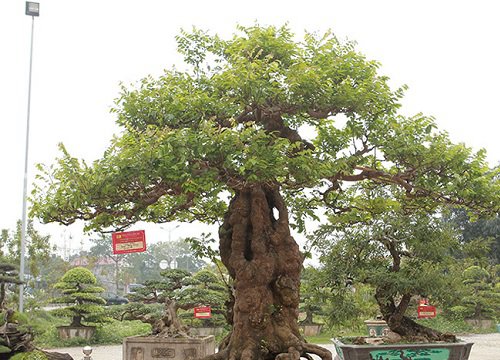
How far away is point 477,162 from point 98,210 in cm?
412

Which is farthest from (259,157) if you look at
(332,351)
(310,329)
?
(310,329)

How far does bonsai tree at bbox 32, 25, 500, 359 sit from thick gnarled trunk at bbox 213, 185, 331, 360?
0.04 ft

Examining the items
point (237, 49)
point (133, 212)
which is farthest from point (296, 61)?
point (133, 212)

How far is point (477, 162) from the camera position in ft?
19.6

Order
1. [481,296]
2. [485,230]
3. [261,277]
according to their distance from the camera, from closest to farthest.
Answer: [261,277] → [481,296] → [485,230]

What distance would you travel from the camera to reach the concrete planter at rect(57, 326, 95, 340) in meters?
15.3

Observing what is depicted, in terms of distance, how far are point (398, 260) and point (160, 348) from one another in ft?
12.3

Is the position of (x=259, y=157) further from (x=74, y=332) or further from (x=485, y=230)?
(x=485, y=230)

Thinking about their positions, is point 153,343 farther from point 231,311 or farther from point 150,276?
point 150,276

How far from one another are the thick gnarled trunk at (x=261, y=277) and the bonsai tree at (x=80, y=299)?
31.9ft

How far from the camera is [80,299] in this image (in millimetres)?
15500

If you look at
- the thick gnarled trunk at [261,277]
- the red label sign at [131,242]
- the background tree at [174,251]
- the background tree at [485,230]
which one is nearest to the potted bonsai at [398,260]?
the thick gnarled trunk at [261,277]

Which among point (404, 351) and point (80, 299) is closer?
point (404, 351)

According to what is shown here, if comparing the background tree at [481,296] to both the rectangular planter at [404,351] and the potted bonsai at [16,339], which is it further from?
the potted bonsai at [16,339]
